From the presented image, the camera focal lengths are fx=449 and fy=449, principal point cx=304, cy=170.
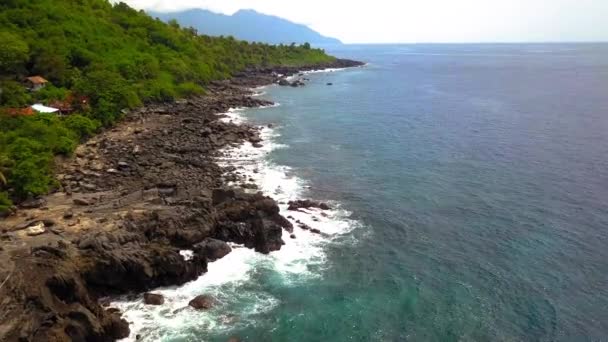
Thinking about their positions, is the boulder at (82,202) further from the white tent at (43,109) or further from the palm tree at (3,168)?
the white tent at (43,109)

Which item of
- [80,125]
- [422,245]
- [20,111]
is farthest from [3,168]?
[422,245]

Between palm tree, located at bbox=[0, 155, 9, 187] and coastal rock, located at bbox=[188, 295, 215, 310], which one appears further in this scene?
palm tree, located at bbox=[0, 155, 9, 187]

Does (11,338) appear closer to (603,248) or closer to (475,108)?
(603,248)

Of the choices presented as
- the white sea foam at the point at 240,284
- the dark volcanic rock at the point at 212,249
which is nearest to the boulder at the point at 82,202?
the white sea foam at the point at 240,284

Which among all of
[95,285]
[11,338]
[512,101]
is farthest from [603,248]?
[512,101]

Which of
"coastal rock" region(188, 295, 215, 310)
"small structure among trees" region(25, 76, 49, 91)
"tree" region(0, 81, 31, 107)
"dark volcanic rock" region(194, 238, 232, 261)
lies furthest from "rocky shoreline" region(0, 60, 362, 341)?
"small structure among trees" region(25, 76, 49, 91)

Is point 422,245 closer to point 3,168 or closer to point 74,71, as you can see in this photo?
point 3,168

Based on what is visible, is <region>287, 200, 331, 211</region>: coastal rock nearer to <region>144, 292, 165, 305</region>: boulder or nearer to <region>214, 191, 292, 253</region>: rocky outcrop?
<region>214, 191, 292, 253</region>: rocky outcrop
